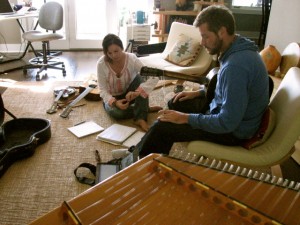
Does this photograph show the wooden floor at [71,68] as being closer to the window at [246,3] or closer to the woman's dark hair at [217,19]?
the woman's dark hair at [217,19]

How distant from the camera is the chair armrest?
164 inches

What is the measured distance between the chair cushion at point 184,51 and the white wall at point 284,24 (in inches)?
34.4

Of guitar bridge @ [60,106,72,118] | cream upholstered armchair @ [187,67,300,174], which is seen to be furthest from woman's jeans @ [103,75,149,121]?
cream upholstered armchair @ [187,67,300,174]

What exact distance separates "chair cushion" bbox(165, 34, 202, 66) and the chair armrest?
0.44 m

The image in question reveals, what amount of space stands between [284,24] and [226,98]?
7.50 ft

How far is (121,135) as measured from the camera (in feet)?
8.87

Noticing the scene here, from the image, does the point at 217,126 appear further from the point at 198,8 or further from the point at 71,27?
the point at 71,27

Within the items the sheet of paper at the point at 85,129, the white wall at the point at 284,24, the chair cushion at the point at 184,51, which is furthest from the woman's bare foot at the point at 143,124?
the white wall at the point at 284,24

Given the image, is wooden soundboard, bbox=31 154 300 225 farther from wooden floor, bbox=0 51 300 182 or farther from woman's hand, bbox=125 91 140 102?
wooden floor, bbox=0 51 300 182

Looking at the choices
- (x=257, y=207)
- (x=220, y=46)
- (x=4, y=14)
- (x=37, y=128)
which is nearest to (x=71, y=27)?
(x=4, y=14)

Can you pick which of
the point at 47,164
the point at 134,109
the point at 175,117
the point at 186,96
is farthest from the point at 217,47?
the point at 47,164

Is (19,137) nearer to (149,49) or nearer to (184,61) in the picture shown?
(184,61)

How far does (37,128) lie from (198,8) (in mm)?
3396

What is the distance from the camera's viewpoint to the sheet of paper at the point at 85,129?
2773 mm
